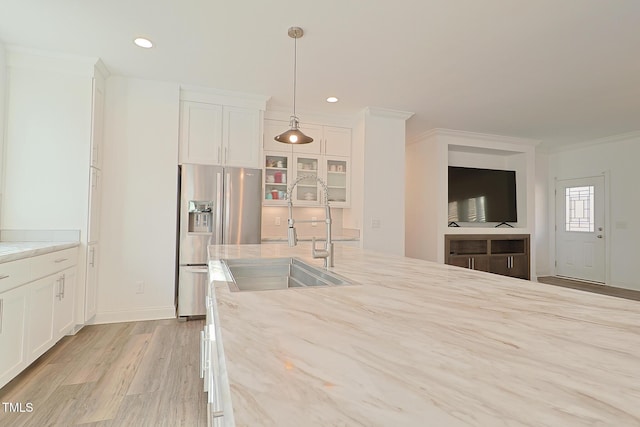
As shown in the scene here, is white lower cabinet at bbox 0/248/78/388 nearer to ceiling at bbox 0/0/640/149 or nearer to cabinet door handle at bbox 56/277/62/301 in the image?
cabinet door handle at bbox 56/277/62/301

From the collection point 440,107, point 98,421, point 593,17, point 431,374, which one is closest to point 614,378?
point 431,374

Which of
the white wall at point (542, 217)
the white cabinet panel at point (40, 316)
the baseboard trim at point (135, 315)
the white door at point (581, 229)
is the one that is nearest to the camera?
the white cabinet panel at point (40, 316)

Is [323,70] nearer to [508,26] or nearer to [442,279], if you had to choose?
A: [508,26]

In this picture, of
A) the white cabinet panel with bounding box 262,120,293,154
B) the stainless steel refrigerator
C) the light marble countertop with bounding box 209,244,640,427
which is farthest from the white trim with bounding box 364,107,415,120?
the light marble countertop with bounding box 209,244,640,427

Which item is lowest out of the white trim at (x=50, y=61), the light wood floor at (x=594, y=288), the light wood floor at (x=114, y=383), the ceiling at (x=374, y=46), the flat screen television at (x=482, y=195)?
the light wood floor at (x=114, y=383)

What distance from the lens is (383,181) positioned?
427 centimetres

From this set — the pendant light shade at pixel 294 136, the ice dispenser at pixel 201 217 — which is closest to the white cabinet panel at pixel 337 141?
the ice dispenser at pixel 201 217

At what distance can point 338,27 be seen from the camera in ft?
7.93

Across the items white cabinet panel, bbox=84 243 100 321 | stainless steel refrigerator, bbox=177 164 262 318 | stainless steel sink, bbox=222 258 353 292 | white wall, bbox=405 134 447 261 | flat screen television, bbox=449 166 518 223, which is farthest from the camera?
flat screen television, bbox=449 166 518 223

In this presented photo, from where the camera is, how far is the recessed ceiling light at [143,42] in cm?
261

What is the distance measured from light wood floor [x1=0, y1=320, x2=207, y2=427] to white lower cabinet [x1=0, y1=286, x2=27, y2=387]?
160 millimetres

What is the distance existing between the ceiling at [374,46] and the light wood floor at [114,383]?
2.52 m

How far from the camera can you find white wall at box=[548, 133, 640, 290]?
508 cm

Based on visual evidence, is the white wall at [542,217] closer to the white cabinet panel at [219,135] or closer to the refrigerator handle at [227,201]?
the white cabinet panel at [219,135]
